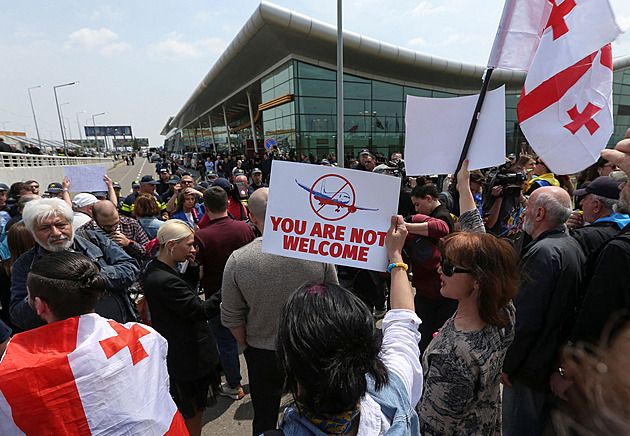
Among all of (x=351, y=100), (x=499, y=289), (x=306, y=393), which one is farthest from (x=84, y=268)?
(x=351, y=100)

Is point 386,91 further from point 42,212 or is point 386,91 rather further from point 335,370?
point 335,370

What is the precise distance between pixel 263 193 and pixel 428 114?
4.04ft

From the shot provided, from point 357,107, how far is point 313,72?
3.45 meters

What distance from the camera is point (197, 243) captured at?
2924 millimetres

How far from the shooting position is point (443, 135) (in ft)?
6.99

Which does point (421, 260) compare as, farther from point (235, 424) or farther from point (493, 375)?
point (235, 424)

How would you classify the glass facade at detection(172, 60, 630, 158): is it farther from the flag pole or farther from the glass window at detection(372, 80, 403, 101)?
the flag pole

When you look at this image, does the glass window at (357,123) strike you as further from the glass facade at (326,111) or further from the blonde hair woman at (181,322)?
the blonde hair woman at (181,322)

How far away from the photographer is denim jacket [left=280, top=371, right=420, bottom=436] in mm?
799

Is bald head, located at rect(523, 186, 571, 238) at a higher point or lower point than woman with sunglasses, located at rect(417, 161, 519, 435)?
higher

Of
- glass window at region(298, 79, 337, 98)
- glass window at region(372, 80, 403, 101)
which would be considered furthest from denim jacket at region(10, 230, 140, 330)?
glass window at region(372, 80, 403, 101)

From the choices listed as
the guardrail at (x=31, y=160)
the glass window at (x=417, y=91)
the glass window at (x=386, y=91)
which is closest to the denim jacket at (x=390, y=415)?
the guardrail at (x=31, y=160)

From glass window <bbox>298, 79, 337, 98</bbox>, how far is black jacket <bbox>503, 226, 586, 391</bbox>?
18286 mm

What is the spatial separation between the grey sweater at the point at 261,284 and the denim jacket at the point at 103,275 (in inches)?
32.5
